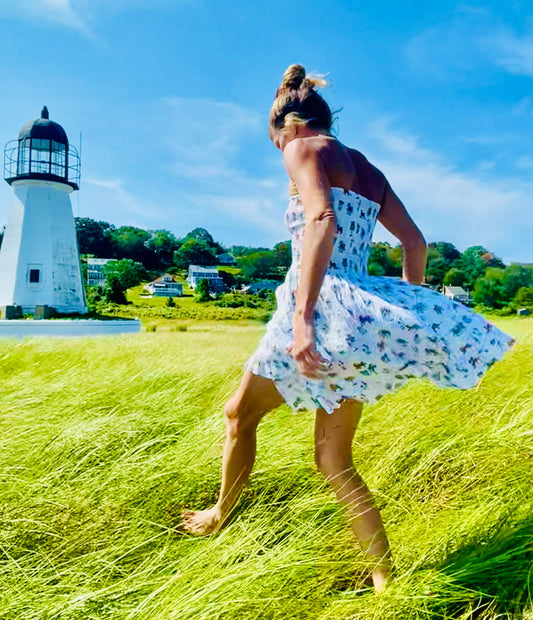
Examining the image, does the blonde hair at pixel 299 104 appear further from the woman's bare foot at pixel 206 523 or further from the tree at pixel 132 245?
the tree at pixel 132 245

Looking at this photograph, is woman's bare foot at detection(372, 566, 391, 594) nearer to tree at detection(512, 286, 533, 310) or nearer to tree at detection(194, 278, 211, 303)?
tree at detection(512, 286, 533, 310)

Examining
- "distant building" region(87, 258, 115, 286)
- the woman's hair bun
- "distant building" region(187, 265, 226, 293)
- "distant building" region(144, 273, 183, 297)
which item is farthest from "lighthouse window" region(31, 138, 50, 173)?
the woman's hair bun

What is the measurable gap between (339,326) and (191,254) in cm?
4598

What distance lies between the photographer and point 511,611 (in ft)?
4.71

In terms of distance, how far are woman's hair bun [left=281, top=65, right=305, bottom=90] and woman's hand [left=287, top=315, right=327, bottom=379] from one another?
68cm

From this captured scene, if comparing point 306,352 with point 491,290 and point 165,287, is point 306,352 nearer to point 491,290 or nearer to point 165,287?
point 491,290

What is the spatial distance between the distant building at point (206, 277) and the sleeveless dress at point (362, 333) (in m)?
40.7

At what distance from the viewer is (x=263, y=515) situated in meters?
1.91

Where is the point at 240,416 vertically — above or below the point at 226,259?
below

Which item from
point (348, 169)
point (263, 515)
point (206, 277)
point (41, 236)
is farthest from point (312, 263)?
point (206, 277)

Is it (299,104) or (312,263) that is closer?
(312,263)

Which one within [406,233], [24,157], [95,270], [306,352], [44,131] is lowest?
[306,352]

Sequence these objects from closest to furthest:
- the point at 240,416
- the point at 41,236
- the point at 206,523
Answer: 1. the point at 240,416
2. the point at 206,523
3. the point at 41,236

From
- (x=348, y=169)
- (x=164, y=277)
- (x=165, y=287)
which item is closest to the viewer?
(x=348, y=169)
